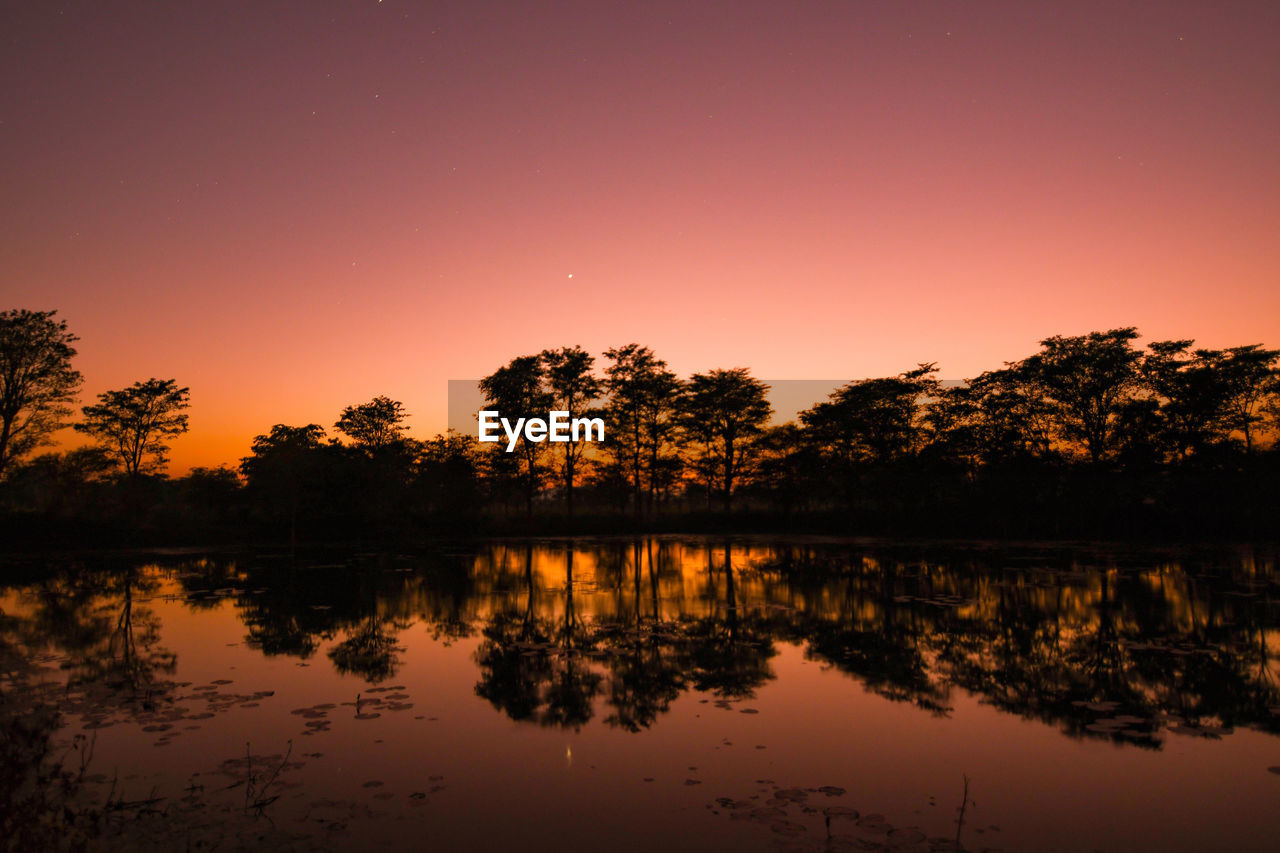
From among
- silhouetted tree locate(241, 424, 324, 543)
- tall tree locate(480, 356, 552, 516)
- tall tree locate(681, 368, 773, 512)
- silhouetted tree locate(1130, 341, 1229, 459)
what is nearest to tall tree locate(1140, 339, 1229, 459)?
silhouetted tree locate(1130, 341, 1229, 459)

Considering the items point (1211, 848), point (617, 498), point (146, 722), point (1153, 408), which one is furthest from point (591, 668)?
point (617, 498)

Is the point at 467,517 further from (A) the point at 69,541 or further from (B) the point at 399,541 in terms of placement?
(A) the point at 69,541

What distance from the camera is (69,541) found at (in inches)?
1515

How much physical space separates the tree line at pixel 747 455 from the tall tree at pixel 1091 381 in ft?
0.48

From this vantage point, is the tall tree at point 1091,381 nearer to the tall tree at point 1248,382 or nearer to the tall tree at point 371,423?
the tall tree at point 1248,382

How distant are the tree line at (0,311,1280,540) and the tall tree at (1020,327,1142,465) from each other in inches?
5.7

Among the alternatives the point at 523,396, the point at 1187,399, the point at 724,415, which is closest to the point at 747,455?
the point at 724,415

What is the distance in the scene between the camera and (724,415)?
2633 inches

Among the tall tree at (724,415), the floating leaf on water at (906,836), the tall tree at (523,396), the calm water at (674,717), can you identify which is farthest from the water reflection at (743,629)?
the tall tree at (724,415)

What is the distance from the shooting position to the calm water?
19.5ft

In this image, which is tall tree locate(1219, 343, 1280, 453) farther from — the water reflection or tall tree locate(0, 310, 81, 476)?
tall tree locate(0, 310, 81, 476)

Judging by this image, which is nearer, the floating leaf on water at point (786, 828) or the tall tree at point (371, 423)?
the floating leaf on water at point (786, 828)

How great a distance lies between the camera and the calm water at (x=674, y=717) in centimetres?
595

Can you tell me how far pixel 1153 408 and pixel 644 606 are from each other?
4766cm
